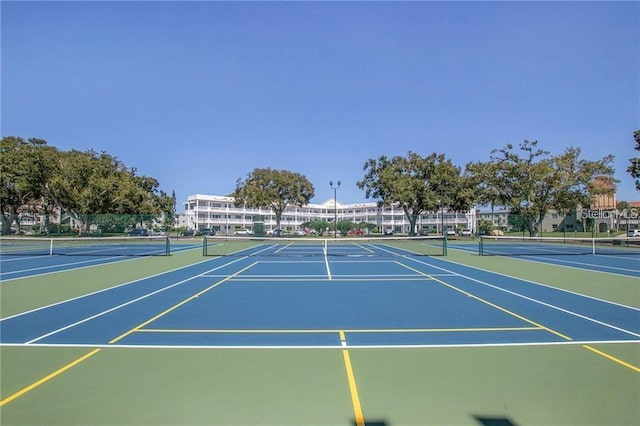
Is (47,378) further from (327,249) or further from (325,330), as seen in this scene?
(327,249)

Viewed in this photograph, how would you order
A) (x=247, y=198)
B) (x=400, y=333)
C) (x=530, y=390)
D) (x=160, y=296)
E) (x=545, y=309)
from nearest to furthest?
(x=530, y=390) < (x=400, y=333) < (x=545, y=309) < (x=160, y=296) < (x=247, y=198)

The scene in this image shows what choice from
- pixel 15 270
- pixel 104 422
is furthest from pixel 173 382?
pixel 15 270

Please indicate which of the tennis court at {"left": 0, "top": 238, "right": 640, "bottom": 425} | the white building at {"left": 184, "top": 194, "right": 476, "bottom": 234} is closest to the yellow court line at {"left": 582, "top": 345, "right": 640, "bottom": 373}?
the tennis court at {"left": 0, "top": 238, "right": 640, "bottom": 425}

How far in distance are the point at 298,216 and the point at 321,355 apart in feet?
384

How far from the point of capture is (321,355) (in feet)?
22.0

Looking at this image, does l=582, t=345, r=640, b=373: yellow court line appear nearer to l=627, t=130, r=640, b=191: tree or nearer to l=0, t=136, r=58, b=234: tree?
l=627, t=130, r=640, b=191: tree

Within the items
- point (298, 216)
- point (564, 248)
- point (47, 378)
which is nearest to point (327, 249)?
point (564, 248)

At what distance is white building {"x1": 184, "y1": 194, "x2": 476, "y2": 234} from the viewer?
4218 inches

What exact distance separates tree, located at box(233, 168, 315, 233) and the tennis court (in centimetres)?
4670

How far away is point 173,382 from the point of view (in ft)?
18.1

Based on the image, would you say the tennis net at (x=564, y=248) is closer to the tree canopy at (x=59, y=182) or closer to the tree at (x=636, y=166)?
the tree at (x=636, y=166)

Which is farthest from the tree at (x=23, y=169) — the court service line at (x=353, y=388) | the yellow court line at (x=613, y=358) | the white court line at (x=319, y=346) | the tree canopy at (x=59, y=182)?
the yellow court line at (x=613, y=358)

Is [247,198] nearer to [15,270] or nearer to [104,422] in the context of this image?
[15,270]

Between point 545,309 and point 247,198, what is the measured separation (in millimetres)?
53176
